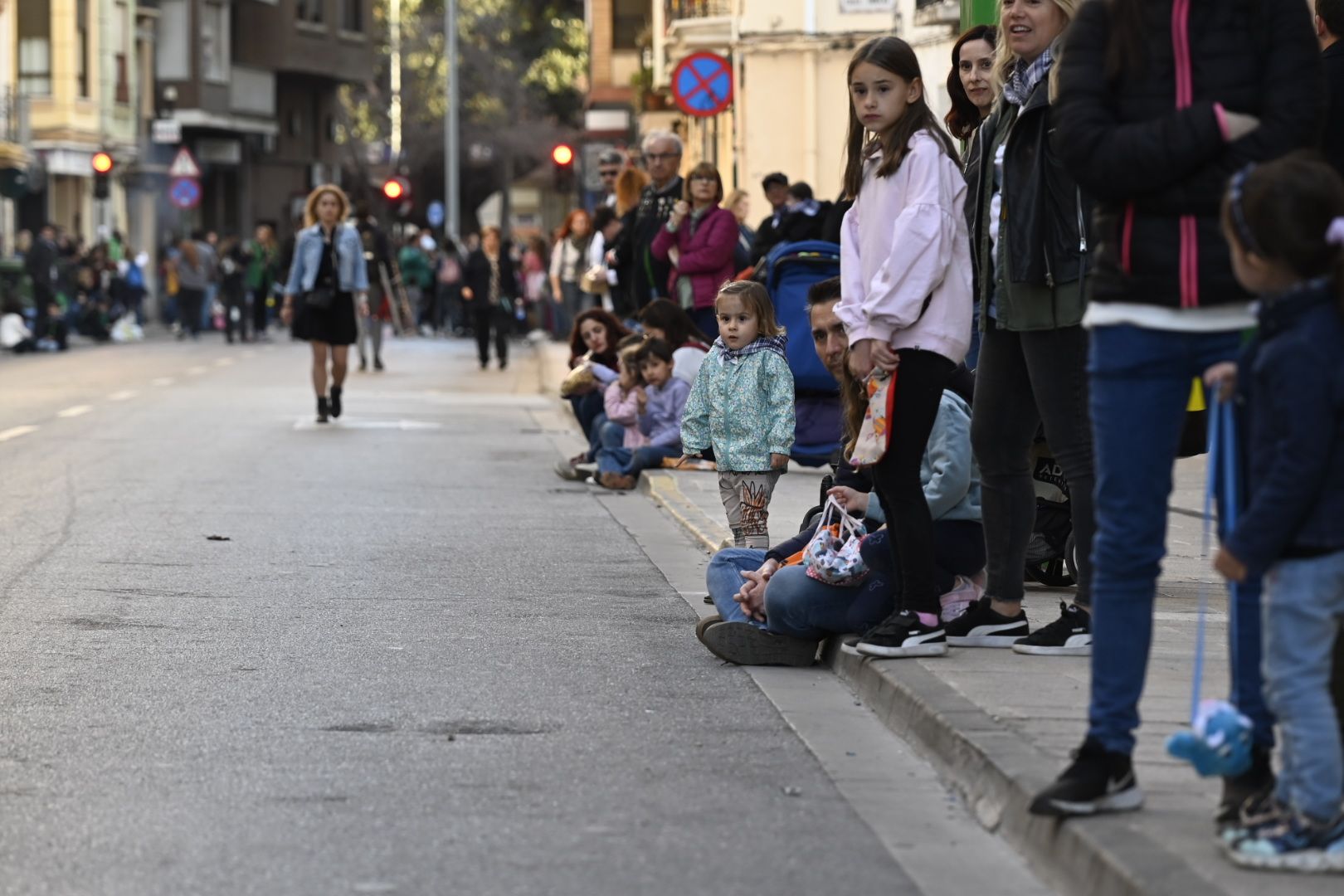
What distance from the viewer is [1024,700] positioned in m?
6.38

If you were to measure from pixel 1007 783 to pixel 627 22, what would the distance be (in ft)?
185

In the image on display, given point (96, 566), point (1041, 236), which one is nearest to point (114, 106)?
point (96, 566)

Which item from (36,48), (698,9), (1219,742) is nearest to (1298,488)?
(1219,742)

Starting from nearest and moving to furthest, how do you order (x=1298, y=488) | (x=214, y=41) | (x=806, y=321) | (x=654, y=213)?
(x=1298, y=488), (x=806, y=321), (x=654, y=213), (x=214, y=41)

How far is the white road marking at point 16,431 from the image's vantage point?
18125 millimetres

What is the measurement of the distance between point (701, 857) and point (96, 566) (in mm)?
5781

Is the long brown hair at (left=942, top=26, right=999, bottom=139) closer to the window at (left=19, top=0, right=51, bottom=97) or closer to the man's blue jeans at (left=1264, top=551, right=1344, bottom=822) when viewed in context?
the man's blue jeans at (left=1264, top=551, right=1344, bottom=822)

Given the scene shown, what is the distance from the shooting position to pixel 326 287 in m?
19.6

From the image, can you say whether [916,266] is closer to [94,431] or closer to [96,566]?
[96,566]

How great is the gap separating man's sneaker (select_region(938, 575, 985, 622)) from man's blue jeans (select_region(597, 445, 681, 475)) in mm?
7104

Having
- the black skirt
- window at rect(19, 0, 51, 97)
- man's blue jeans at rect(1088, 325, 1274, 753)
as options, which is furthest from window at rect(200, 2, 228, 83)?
man's blue jeans at rect(1088, 325, 1274, 753)

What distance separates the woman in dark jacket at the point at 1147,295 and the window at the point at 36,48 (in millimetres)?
56641

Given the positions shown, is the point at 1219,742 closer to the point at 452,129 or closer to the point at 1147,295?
the point at 1147,295

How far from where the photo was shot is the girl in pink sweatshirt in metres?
7.12
